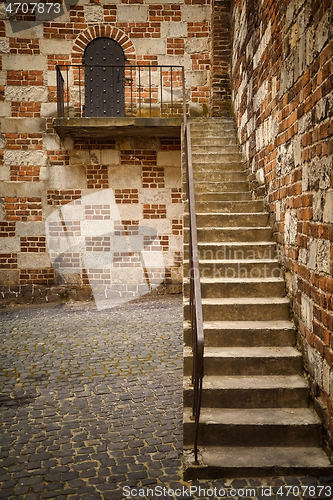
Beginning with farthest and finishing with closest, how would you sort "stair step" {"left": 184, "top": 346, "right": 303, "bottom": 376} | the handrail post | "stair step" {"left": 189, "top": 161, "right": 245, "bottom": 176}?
1. the handrail post
2. "stair step" {"left": 189, "top": 161, "right": 245, "bottom": 176}
3. "stair step" {"left": 184, "top": 346, "right": 303, "bottom": 376}

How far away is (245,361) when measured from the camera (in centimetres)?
304

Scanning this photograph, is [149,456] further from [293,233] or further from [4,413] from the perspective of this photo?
[293,233]

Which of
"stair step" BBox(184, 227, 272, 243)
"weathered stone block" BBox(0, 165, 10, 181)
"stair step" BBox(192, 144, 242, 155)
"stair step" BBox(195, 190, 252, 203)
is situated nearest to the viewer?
"stair step" BBox(184, 227, 272, 243)

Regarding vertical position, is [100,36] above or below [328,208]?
above

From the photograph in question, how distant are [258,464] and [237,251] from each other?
6.78 ft

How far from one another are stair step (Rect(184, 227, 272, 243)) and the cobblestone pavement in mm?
1365

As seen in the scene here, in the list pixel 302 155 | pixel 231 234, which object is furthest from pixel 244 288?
pixel 302 155

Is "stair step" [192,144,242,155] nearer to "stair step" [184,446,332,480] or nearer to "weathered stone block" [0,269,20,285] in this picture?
"weathered stone block" [0,269,20,285]

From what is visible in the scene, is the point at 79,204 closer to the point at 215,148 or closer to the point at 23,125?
the point at 23,125

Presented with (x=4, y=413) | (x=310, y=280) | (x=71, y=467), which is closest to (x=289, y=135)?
(x=310, y=280)

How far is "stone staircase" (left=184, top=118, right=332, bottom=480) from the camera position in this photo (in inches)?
99.5

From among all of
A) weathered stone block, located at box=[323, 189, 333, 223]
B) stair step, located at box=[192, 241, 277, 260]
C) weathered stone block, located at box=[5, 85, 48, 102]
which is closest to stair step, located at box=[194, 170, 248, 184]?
stair step, located at box=[192, 241, 277, 260]

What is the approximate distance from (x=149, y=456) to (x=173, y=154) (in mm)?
5723

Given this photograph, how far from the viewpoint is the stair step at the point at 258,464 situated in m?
2.40
